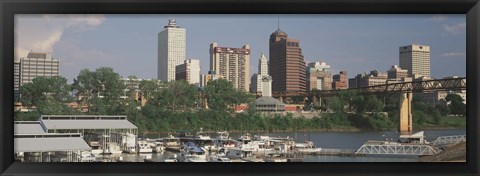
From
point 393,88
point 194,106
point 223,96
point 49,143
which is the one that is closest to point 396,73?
point 393,88

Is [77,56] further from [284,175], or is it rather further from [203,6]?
[284,175]

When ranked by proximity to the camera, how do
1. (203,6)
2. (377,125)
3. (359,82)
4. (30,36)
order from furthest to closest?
1. (377,125)
2. (359,82)
3. (30,36)
4. (203,6)

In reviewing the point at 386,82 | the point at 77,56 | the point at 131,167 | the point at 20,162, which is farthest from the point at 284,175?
the point at 77,56

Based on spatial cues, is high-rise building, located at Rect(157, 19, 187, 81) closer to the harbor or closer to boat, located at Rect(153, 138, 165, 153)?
the harbor

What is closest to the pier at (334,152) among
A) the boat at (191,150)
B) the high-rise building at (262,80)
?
the high-rise building at (262,80)

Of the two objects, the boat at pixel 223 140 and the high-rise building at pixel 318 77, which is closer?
the high-rise building at pixel 318 77

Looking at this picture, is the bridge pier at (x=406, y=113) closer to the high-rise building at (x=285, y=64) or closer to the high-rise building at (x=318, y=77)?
the high-rise building at (x=318, y=77)
